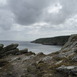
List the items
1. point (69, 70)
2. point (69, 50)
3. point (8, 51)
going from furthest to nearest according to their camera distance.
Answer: point (8, 51) → point (69, 50) → point (69, 70)

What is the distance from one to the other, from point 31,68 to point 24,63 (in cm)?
420

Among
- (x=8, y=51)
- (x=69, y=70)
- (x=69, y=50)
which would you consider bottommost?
(x=69, y=70)

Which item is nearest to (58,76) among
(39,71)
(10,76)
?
(39,71)

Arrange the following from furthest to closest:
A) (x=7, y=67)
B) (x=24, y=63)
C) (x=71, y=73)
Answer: (x=24, y=63)
(x=7, y=67)
(x=71, y=73)

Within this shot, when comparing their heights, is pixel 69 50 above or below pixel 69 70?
above

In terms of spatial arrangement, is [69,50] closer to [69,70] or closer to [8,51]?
[69,70]

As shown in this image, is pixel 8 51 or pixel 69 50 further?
pixel 8 51

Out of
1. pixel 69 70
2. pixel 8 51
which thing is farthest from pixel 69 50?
pixel 8 51

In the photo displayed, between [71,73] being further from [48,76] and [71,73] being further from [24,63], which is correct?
[24,63]

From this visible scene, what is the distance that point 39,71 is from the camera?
23094mm

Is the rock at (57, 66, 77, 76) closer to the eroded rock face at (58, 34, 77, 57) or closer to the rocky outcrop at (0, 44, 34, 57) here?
the eroded rock face at (58, 34, 77, 57)

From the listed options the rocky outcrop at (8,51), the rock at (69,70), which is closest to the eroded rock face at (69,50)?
the rock at (69,70)

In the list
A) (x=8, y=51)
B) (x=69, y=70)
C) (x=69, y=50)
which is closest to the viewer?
(x=69, y=70)

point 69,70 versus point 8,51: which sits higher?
point 8,51
